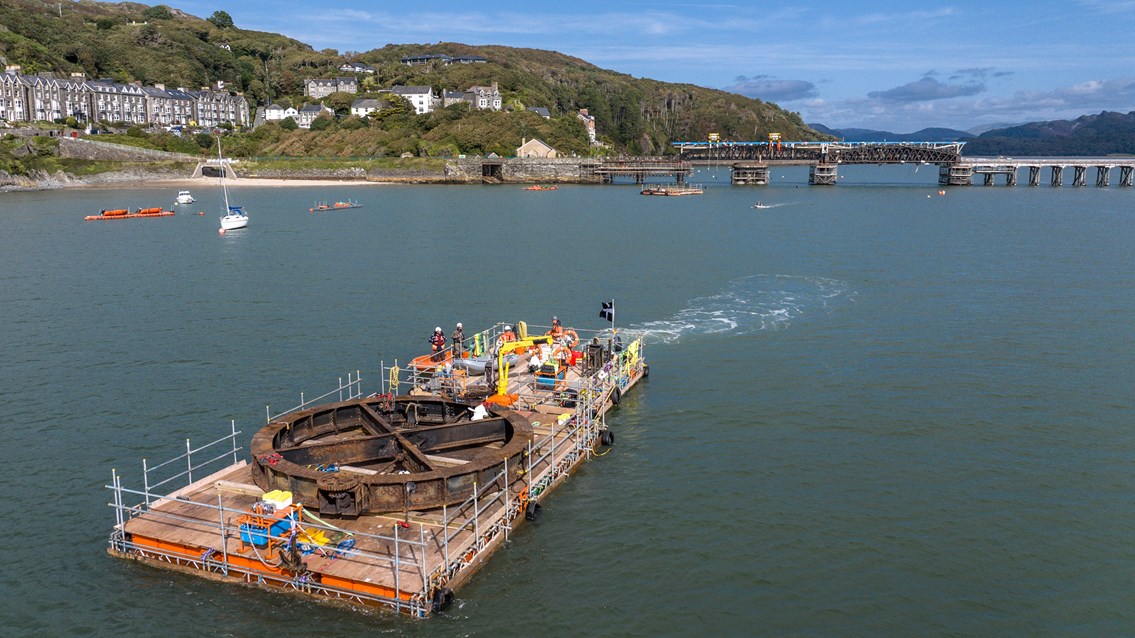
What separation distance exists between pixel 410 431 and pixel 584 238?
73.7m

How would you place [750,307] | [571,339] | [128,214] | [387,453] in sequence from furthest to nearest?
[128,214]
[750,307]
[571,339]
[387,453]

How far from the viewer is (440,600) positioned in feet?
69.6

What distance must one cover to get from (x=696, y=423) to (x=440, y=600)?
57.9 feet

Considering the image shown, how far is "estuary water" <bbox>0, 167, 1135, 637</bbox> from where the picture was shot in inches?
883

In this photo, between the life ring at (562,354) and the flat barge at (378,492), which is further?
the life ring at (562,354)

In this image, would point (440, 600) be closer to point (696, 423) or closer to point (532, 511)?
point (532, 511)

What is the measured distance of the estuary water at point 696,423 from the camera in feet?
73.6

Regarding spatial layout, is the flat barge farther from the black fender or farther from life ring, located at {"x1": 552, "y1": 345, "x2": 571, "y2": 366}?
life ring, located at {"x1": 552, "y1": 345, "x2": 571, "y2": 366}

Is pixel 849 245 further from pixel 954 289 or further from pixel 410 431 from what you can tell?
pixel 410 431

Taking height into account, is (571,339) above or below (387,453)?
above

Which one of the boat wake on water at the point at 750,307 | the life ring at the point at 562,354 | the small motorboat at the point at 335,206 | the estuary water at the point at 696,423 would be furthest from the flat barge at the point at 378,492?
the small motorboat at the point at 335,206

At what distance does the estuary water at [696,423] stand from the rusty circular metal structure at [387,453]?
2.80 meters

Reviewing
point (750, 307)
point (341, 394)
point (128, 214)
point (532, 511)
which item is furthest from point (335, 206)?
point (532, 511)

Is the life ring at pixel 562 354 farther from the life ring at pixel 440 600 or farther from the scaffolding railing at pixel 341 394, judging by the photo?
the life ring at pixel 440 600
